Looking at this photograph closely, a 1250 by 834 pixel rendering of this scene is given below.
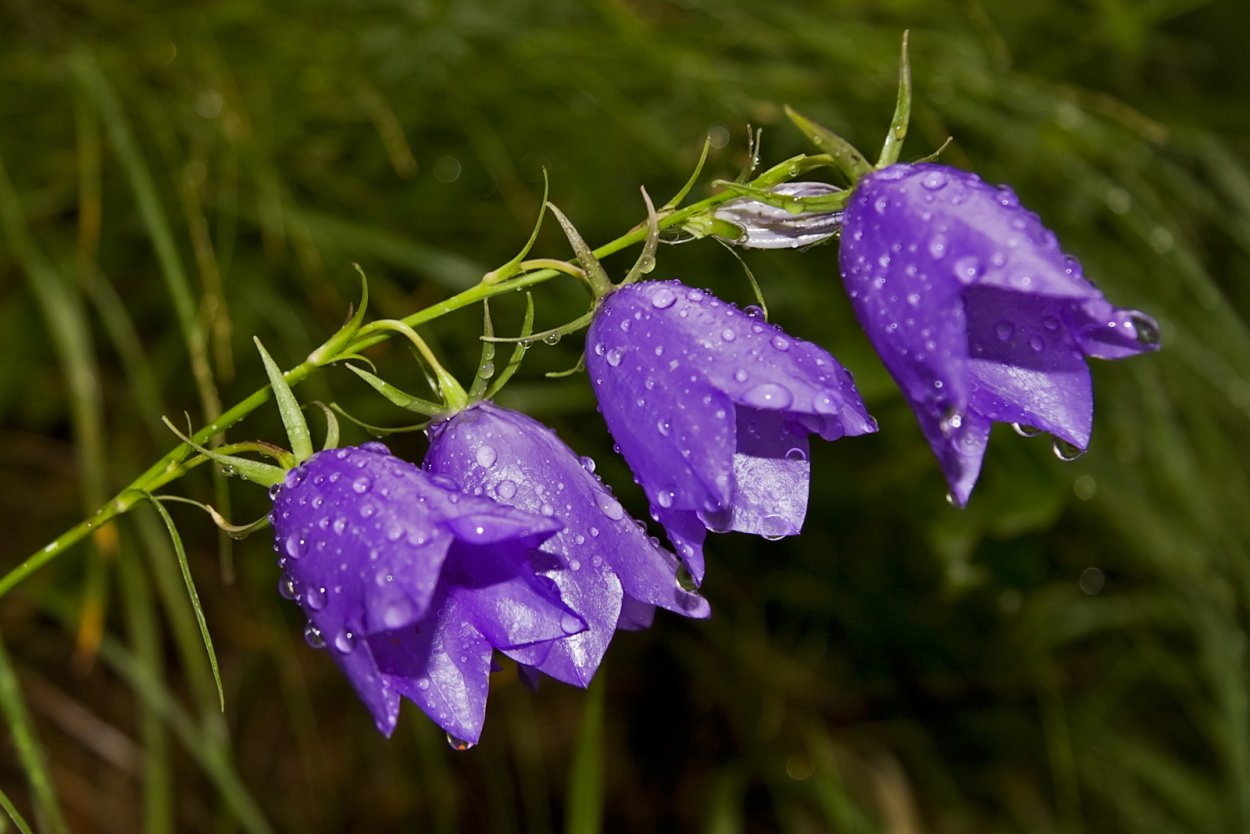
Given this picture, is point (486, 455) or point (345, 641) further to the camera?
point (486, 455)

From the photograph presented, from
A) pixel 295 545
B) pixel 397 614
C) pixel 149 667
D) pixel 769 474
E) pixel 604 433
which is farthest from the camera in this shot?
pixel 604 433

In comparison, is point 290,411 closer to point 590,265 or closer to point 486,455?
point 486,455

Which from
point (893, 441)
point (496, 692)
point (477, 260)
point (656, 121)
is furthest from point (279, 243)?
point (893, 441)

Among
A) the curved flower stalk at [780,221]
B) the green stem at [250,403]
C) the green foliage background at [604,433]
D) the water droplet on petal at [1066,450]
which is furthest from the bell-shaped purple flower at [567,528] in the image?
the green foliage background at [604,433]

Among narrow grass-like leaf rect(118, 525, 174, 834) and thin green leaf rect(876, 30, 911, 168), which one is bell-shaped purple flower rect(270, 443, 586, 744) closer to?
thin green leaf rect(876, 30, 911, 168)

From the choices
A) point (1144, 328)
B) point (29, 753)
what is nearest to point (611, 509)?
point (1144, 328)
